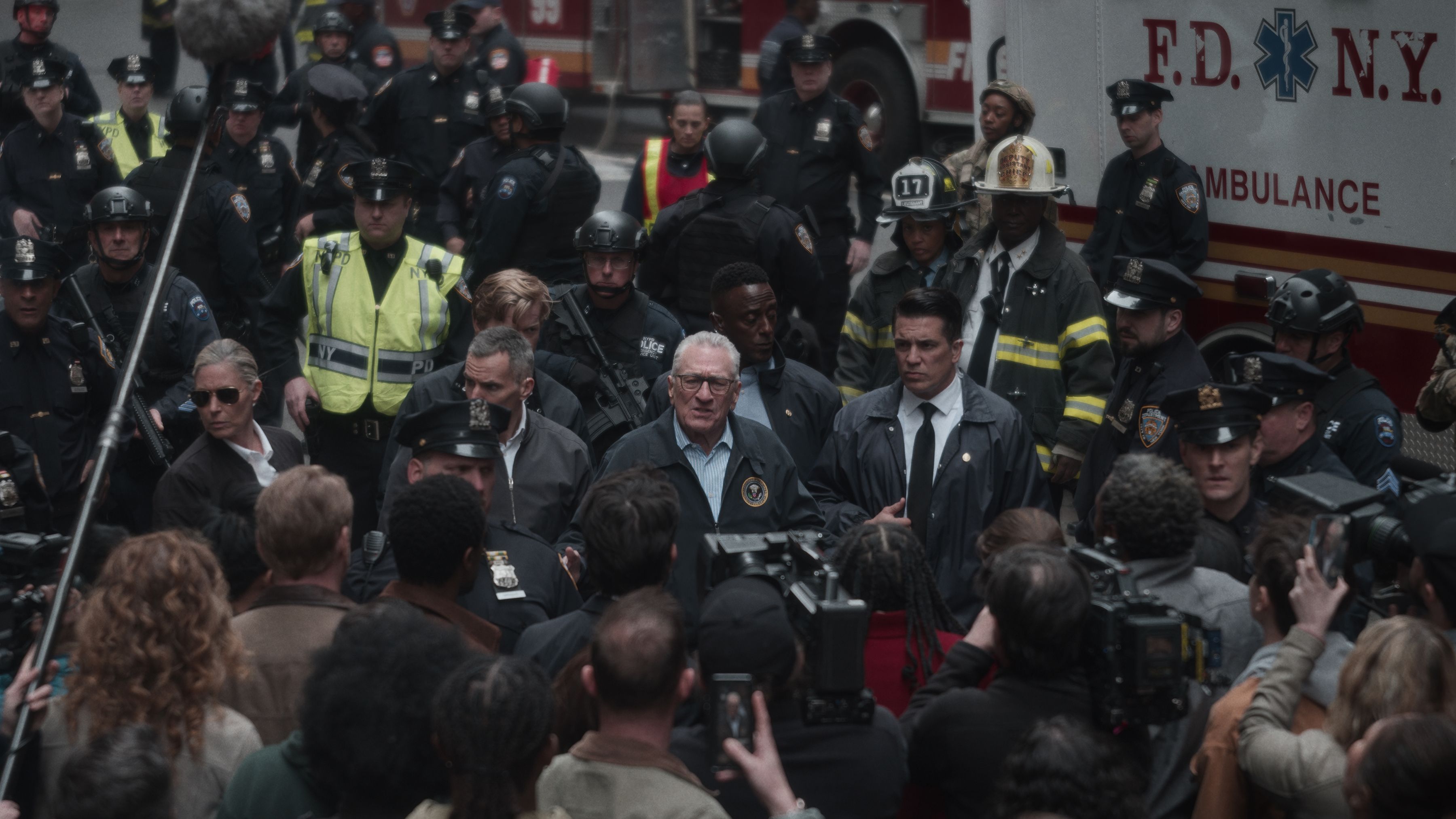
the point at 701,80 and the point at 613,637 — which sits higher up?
the point at 701,80

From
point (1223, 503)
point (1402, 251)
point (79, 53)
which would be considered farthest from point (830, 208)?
point (79, 53)

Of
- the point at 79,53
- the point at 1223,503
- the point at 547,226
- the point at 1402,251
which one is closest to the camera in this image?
the point at 1223,503

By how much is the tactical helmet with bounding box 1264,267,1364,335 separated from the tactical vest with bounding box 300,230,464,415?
3473 millimetres

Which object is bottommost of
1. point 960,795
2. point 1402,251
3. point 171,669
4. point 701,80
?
point 960,795

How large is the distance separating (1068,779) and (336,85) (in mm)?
8684

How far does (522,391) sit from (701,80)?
10.9m

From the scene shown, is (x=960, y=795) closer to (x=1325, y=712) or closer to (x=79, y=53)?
(x=1325, y=712)

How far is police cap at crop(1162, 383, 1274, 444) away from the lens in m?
4.72

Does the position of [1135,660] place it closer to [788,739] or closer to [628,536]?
[788,739]

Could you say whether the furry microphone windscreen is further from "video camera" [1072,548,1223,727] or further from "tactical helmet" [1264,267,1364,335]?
"tactical helmet" [1264,267,1364,335]

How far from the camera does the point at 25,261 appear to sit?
6047 mm

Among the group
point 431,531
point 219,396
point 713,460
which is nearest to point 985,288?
point 713,460

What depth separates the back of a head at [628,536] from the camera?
3871mm

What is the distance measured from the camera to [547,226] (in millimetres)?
8344
